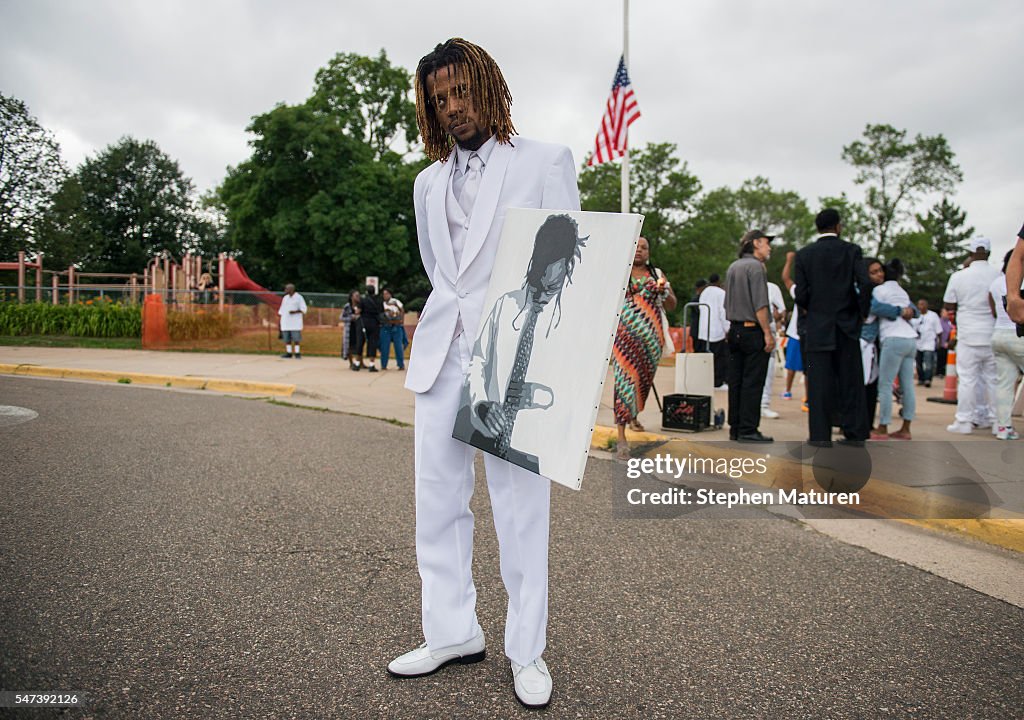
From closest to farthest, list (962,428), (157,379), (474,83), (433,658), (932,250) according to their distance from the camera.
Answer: (474,83)
(433,658)
(962,428)
(157,379)
(932,250)

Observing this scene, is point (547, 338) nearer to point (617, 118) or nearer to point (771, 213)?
point (617, 118)

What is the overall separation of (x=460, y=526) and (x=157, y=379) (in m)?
11.1

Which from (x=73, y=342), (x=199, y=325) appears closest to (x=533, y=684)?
(x=199, y=325)

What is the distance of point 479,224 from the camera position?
7.89ft

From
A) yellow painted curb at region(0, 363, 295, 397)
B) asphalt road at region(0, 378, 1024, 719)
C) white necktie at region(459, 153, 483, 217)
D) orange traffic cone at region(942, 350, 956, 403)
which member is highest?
white necktie at region(459, 153, 483, 217)

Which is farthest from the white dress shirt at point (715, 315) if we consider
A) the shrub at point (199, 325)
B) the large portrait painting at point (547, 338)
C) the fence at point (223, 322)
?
the shrub at point (199, 325)

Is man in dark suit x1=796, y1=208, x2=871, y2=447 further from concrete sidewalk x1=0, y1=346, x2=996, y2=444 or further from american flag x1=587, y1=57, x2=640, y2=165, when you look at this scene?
→ american flag x1=587, y1=57, x2=640, y2=165

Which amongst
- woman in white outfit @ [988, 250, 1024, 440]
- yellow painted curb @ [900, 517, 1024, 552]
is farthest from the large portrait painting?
woman in white outfit @ [988, 250, 1024, 440]

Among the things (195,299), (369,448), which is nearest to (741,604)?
(369,448)

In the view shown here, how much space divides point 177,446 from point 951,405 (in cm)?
1023

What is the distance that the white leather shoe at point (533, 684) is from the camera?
2314 millimetres

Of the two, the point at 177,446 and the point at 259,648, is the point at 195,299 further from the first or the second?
the point at 259,648

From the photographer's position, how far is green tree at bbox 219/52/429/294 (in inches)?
1490

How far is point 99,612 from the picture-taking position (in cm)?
293
